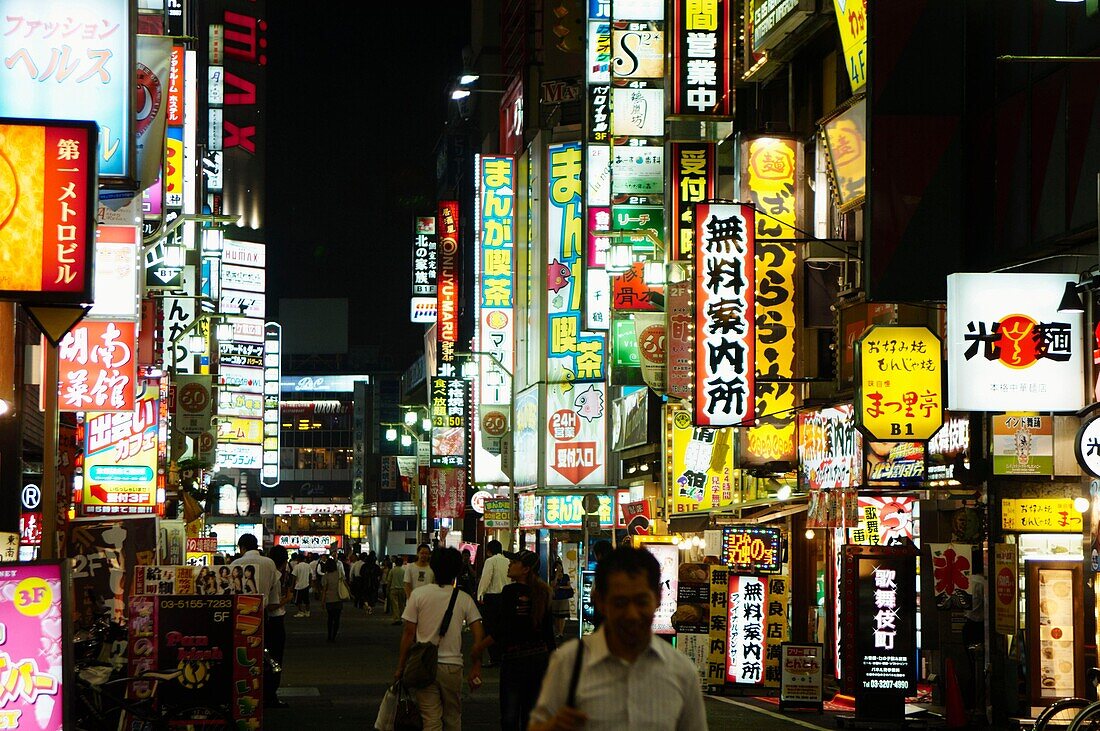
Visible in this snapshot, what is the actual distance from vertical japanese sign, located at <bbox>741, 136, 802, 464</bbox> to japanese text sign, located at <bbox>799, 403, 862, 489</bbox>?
1.68 feet

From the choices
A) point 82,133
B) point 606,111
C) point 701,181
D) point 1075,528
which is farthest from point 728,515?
point 82,133

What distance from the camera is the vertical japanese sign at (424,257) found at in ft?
245

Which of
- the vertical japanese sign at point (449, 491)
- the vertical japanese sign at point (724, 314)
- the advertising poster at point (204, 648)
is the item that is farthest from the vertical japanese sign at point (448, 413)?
the advertising poster at point (204, 648)

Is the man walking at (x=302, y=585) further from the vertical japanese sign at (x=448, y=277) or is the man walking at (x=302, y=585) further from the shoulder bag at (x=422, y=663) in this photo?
the shoulder bag at (x=422, y=663)

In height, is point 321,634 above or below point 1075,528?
below

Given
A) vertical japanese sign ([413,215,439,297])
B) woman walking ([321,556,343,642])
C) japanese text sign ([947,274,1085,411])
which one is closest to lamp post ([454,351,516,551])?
woman walking ([321,556,343,642])

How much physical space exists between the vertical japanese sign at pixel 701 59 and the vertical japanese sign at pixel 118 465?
1034 centimetres

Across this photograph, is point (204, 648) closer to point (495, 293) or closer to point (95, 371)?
point (95, 371)

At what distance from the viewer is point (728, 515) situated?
29.1m

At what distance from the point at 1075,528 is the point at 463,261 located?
55.3 metres

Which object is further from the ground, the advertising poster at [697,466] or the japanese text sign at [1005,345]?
the japanese text sign at [1005,345]

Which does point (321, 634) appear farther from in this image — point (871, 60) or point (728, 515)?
point (871, 60)

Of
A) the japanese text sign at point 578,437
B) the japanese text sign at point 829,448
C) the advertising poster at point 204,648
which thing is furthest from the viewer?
the japanese text sign at point 578,437

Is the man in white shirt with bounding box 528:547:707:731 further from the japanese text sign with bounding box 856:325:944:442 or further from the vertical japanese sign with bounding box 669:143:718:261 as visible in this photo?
the vertical japanese sign with bounding box 669:143:718:261
